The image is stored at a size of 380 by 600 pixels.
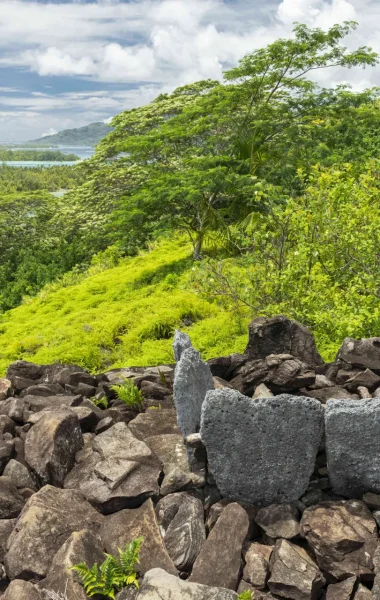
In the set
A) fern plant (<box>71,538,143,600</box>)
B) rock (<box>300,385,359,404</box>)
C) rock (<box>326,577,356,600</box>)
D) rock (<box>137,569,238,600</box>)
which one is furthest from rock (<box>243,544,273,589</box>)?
rock (<box>300,385,359,404</box>)

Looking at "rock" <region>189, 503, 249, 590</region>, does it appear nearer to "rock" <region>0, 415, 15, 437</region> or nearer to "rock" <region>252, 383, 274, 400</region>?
"rock" <region>252, 383, 274, 400</region>

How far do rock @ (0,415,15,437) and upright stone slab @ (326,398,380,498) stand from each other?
377 centimetres

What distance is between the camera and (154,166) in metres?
21.4

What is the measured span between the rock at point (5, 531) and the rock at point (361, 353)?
412cm

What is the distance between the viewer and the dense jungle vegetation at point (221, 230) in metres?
9.56

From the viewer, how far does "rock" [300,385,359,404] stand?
602 centimetres

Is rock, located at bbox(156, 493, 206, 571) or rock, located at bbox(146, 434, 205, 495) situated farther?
rock, located at bbox(146, 434, 205, 495)

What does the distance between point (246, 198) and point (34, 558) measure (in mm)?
14941

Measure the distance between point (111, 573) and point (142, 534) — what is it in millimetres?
547

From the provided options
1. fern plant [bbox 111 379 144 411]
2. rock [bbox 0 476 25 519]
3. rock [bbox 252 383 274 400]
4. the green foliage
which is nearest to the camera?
rock [bbox 0 476 25 519]

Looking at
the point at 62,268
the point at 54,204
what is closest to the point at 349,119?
the point at 62,268

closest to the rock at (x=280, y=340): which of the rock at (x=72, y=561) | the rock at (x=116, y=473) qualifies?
the rock at (x=116, y=473)

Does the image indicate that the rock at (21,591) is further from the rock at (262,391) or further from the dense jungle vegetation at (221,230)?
the dense jungle vegetation at (221,230)

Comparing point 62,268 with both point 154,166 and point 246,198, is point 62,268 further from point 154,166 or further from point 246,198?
point 246,198
